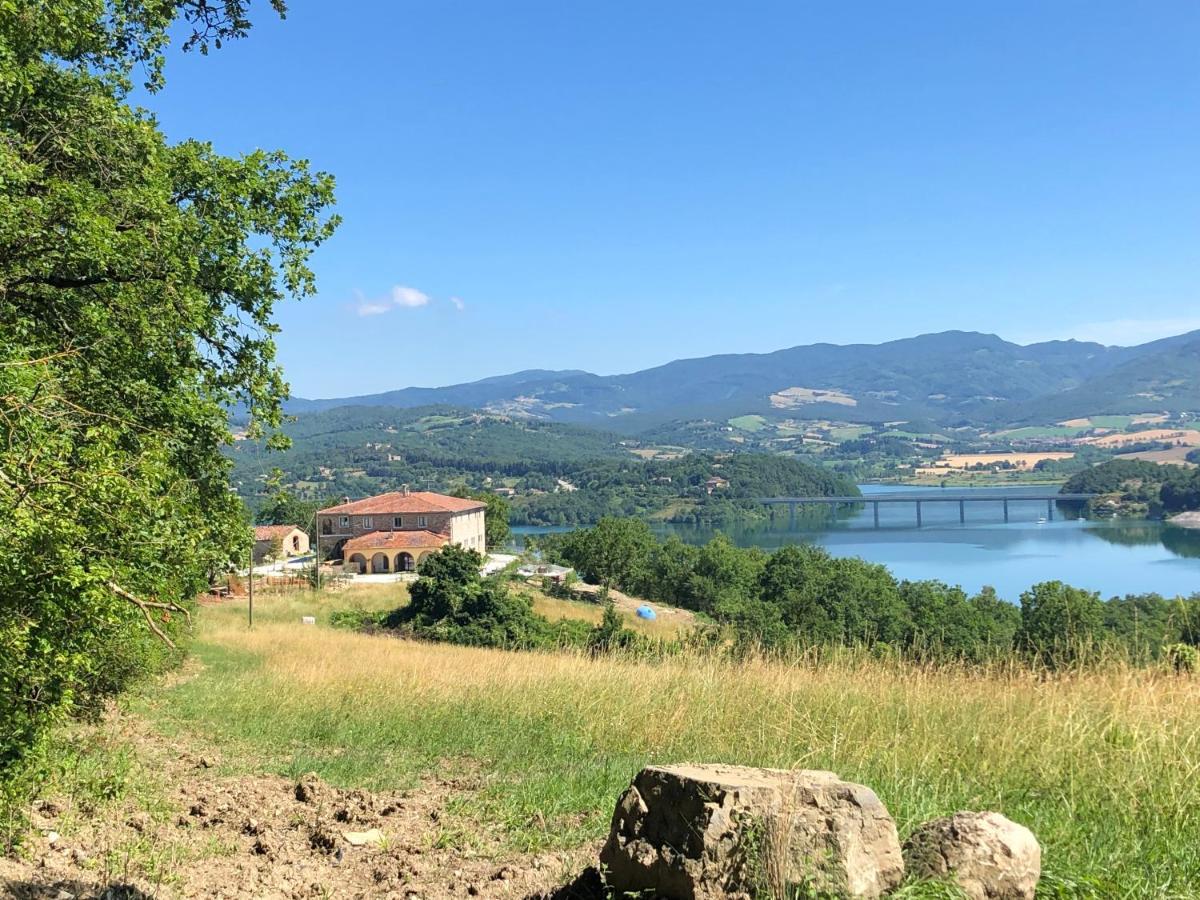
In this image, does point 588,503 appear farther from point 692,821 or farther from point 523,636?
point 692,821

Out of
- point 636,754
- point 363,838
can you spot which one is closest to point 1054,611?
point 636,754

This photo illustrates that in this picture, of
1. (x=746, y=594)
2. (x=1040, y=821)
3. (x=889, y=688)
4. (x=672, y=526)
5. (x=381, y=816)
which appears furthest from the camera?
(x=672, y=526)

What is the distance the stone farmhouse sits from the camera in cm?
5828

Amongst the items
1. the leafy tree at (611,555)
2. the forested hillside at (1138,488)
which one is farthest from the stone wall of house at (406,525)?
the forested hillside at (1138,488)

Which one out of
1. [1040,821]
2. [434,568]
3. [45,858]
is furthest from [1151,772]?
[434,568]

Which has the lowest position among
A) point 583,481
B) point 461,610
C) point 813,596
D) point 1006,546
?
point 1006,546

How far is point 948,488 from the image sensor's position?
6900 inches

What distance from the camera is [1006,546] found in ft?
285

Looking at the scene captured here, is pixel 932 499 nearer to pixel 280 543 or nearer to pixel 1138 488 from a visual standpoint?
pixel 1138 488

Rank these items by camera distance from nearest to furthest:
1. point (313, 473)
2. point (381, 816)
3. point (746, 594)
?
point (381, 816) < point (746, 594) < point (313, 473)

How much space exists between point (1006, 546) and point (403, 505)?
56459 millimetres

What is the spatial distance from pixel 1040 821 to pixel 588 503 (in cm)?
14222

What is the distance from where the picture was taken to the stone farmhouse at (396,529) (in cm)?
5828

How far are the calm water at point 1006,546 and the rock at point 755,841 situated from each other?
198 ft
